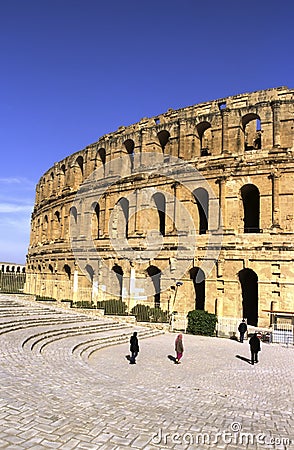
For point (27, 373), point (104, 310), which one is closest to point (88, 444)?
point (27, 373)

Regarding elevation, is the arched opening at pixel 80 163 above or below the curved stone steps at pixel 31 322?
above

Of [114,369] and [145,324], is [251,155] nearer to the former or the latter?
[145,324]

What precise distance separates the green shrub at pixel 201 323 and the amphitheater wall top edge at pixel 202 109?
12637mm

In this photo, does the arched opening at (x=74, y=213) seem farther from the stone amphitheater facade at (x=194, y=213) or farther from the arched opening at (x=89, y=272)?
the arched opening at (x=89, y=272)

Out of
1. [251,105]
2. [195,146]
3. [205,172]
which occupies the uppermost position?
[251,105]

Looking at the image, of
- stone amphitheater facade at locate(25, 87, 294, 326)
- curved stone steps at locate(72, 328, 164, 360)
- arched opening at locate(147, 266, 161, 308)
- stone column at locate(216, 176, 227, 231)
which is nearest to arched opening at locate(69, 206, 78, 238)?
stone amphitheater facade at locate(25, 87, 294, 326)

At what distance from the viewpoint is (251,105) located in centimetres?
2375

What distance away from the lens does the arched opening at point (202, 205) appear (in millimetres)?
25062

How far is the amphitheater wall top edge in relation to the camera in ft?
80.1

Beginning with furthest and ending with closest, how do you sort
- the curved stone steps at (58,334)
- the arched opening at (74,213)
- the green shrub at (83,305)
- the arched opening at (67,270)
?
the arched opening at (74,213) < the arched opening at (67,270) < the green shrub at (83,305) < the curved stone steps at (58,334)

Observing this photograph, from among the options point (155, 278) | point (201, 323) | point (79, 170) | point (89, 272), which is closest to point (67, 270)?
point (89, 272)

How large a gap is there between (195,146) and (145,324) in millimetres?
11779

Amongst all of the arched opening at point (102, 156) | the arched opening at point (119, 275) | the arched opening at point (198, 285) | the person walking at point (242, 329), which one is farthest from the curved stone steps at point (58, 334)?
the arched opening at point (102, 156)

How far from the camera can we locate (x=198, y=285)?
2494cm
